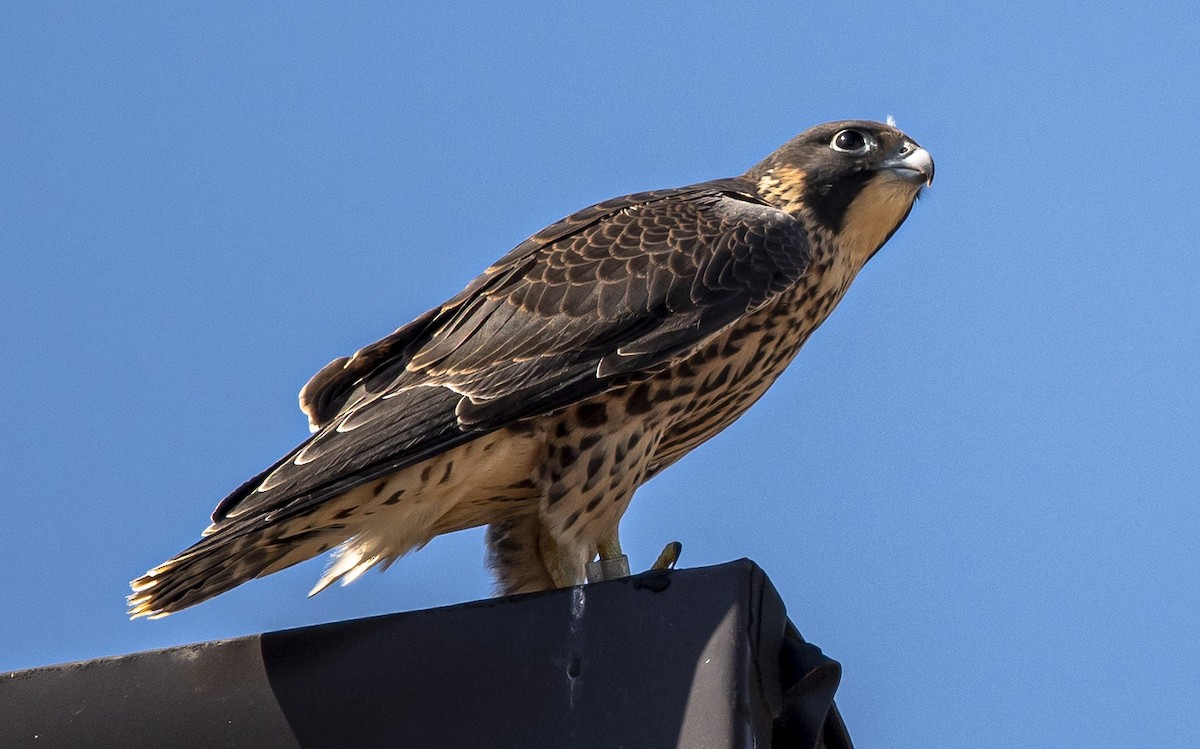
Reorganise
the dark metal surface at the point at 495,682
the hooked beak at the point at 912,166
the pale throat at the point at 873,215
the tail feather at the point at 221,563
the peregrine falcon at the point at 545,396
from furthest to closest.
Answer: the hooked beak at the point at 912,166 < the pale throat at the point at 873,215 < the peregrine falcon at the point at 545,396 < the tail feather at the point at 221,563 < the dark metal surface at the point at 495,682

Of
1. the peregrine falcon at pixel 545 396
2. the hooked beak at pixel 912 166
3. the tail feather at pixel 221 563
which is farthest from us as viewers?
the hooked beak at pixel 912 166

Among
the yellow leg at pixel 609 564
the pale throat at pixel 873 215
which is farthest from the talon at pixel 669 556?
the pale throat at pixel 873 215

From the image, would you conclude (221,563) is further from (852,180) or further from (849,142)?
(849,142)

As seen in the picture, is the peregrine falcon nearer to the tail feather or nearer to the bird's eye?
the tail feather

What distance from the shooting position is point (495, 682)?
7.73ft

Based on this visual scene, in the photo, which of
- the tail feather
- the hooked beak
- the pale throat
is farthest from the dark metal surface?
the hooked beak

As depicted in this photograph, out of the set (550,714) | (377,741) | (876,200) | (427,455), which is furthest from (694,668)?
(876,200)

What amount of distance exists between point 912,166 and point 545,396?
1.53 metres

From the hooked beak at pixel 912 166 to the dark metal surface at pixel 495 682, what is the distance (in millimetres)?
2441

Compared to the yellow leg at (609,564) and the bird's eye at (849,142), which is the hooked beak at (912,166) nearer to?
the bird's eye at (849,142)

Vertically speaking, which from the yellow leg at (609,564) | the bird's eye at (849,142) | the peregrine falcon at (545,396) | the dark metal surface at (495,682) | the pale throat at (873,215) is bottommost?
the dark metal surface at (495,682)

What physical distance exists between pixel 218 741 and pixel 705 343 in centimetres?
174

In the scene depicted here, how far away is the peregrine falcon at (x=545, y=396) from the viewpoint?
11.5 ft

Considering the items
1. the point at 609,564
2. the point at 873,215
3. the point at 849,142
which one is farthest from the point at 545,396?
the point at 849,142
